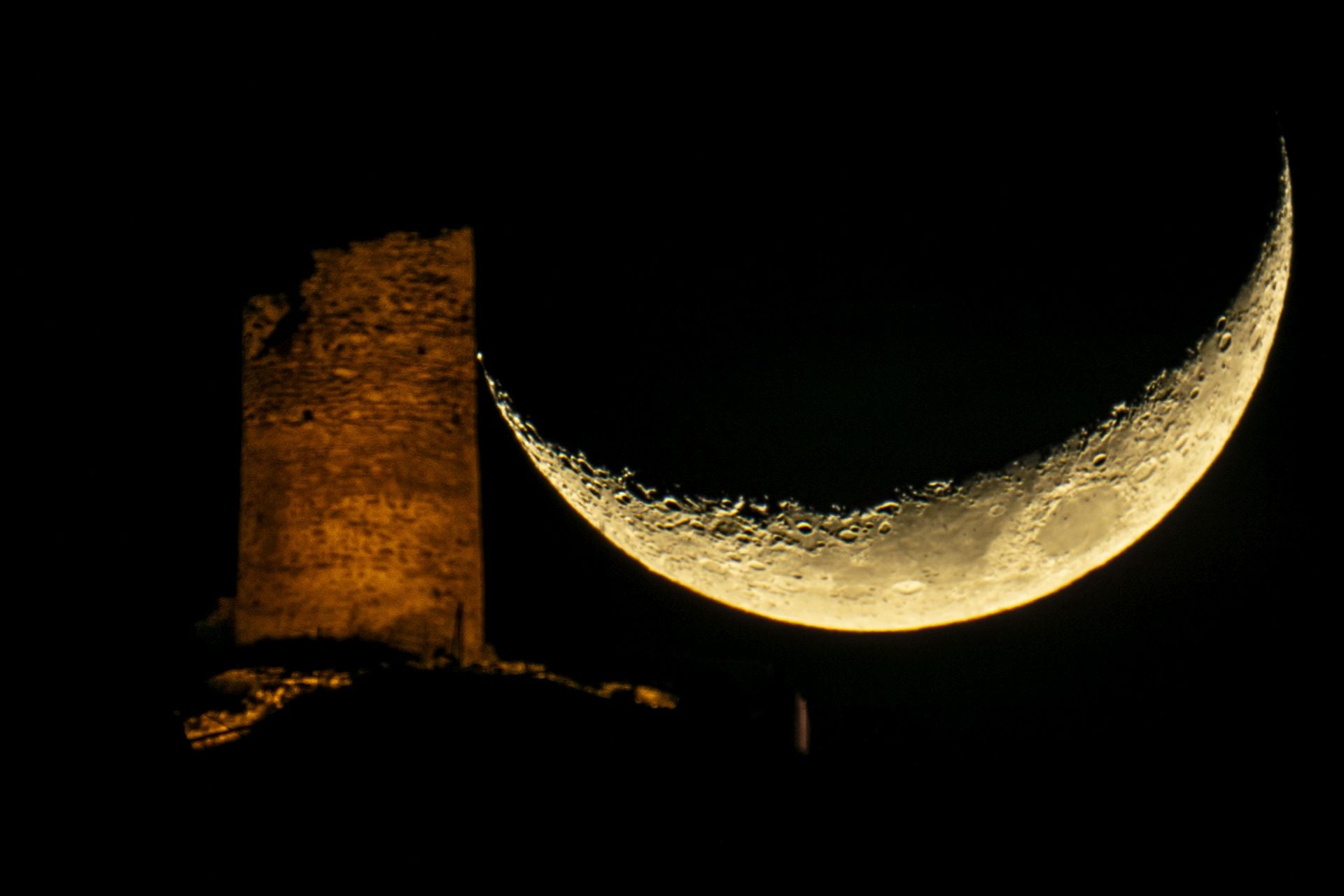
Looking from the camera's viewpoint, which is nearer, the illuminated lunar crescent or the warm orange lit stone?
the illuminated lunar crescent

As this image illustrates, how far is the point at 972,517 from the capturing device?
6.31 ft

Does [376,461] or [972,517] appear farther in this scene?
[376,461]

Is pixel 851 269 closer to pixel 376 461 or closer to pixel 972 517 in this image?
pixel 972 517

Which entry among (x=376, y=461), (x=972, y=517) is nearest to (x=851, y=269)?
(x=972, y=517)

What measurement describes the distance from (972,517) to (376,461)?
15.7ft

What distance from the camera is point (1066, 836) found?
2793 mm

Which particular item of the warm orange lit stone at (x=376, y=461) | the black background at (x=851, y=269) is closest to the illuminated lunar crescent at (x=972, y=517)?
the black background at (x=851, y=269)

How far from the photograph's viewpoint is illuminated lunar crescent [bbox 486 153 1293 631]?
1.88 metres

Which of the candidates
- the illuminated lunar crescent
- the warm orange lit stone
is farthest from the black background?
the warm orange lit stone

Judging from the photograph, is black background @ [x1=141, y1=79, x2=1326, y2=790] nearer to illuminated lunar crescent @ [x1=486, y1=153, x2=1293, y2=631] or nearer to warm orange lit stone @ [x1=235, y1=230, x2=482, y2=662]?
illuminated lunar crescent @ [x1=486, y1=153, x2=1293, y2=631]

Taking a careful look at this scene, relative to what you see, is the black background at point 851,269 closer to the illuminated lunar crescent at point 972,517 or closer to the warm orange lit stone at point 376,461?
the illuminated lunar crescent at point 972,517

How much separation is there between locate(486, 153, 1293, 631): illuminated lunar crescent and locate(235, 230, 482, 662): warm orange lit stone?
357 centimetres

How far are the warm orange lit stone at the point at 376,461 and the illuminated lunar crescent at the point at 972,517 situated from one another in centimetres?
357

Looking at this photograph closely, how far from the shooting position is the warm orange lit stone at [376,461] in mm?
5699
